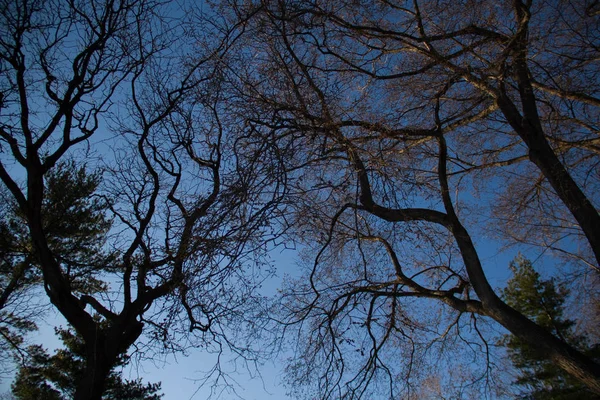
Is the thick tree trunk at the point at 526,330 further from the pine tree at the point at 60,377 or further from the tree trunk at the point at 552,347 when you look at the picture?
the pine tree at the point at 60,377

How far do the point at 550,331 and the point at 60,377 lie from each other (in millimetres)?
18694

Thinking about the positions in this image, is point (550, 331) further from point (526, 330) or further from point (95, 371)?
point (95, 371)

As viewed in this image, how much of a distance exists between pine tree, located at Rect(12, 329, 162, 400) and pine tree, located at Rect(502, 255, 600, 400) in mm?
14211

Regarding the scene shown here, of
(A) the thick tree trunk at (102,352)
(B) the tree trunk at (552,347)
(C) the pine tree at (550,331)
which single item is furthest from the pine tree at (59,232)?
(C) the pine tree at (550,331)

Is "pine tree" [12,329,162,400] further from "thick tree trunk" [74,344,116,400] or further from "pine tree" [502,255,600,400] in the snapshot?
"pine tree" [502,255,600,400]

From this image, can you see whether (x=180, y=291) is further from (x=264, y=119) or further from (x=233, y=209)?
(x=264, y=119)

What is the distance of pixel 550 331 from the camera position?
608 inches

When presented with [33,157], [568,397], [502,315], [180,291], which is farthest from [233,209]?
[568,397]

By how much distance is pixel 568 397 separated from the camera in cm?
1371

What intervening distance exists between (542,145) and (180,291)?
5643mm

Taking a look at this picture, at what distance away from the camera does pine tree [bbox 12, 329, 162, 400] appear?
12633 mm

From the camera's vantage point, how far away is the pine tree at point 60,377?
1263 centimetres

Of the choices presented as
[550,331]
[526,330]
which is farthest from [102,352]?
[550,331]

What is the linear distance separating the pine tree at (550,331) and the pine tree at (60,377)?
1421 centimetres
